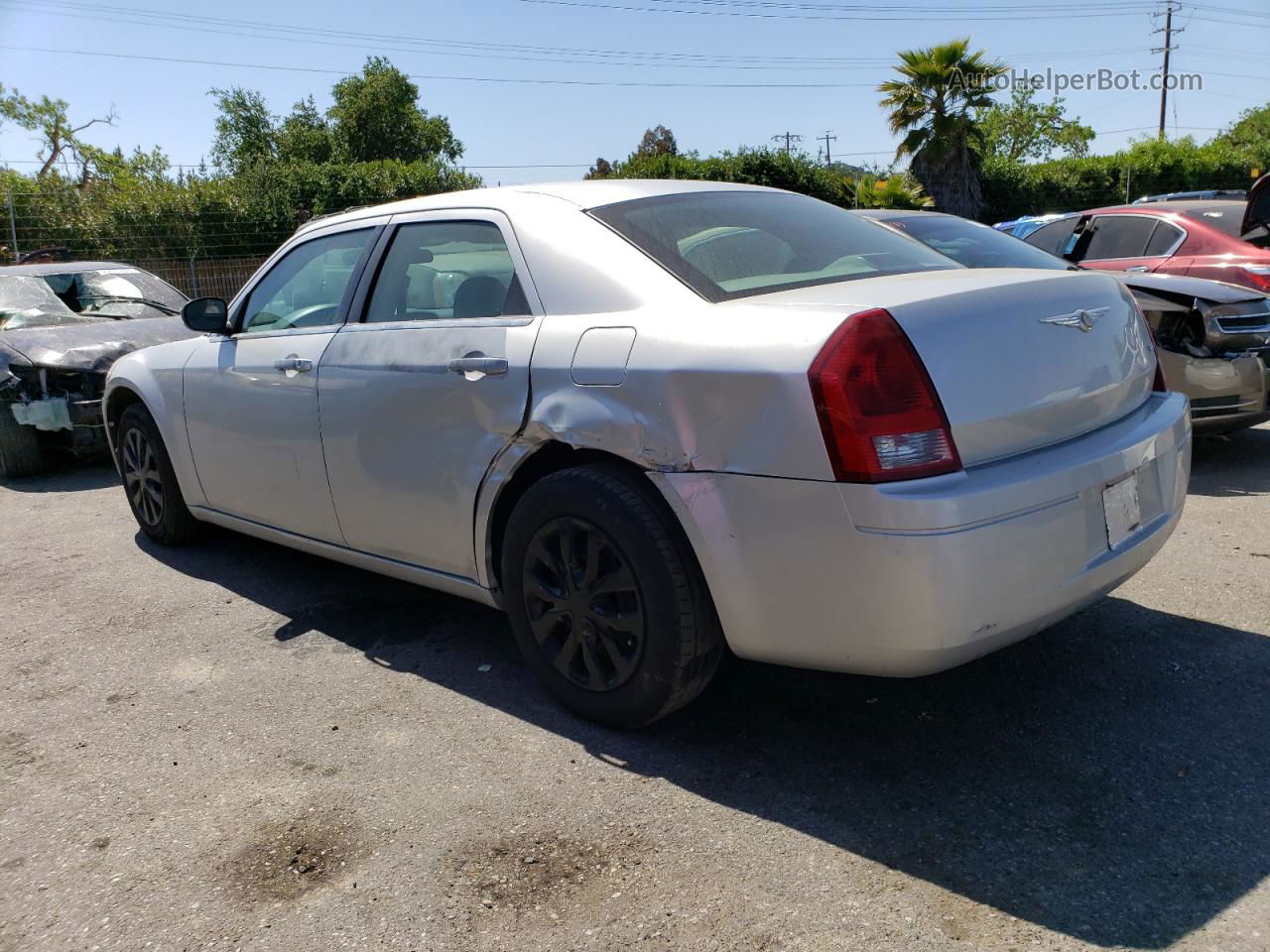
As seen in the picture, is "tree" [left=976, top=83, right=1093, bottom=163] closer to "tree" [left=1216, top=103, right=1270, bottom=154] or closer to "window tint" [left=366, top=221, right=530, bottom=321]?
"tree" [left=1216, top=103, right=1270, bottom=154]

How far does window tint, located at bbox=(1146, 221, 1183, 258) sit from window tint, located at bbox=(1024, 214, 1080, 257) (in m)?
0.83

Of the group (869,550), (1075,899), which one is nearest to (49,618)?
(869,550)

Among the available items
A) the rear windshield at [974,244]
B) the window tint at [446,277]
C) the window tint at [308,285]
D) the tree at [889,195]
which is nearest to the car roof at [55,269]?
the window tint at [308,285]

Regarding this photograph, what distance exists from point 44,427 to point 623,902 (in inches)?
261

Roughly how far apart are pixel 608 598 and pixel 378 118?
179ft

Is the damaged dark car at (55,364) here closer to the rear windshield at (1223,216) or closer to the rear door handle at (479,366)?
the rear door handle at (479,366)

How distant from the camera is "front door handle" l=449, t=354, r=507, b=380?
315cm

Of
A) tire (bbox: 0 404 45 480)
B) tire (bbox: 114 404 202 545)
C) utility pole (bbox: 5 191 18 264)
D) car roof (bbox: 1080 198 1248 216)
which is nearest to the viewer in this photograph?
tire (bbox: 114 404 202 545)

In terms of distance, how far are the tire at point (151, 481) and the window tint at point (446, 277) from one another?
1.90 meters

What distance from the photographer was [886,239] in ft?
11.7

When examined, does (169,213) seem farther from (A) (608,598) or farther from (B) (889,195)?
(A) (608,598)

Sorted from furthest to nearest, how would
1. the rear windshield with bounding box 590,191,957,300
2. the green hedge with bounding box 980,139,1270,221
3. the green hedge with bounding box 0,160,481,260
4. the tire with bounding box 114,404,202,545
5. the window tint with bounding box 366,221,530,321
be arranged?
the green hedge with bounding box 980,139,1270,221 < the green hedge with bounding box 0,160,481,260 < the tire with bounding box 114,404,202,545 < the window tint with bounding box 366,221,530,321 < the rear windshield with bounding box 590,191,957,300

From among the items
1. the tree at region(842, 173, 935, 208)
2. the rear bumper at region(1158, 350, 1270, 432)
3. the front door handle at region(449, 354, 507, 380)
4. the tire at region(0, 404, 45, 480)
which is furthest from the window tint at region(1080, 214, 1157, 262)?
the tree at region(842, 173, 935, 208)

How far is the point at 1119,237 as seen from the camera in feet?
26.7
